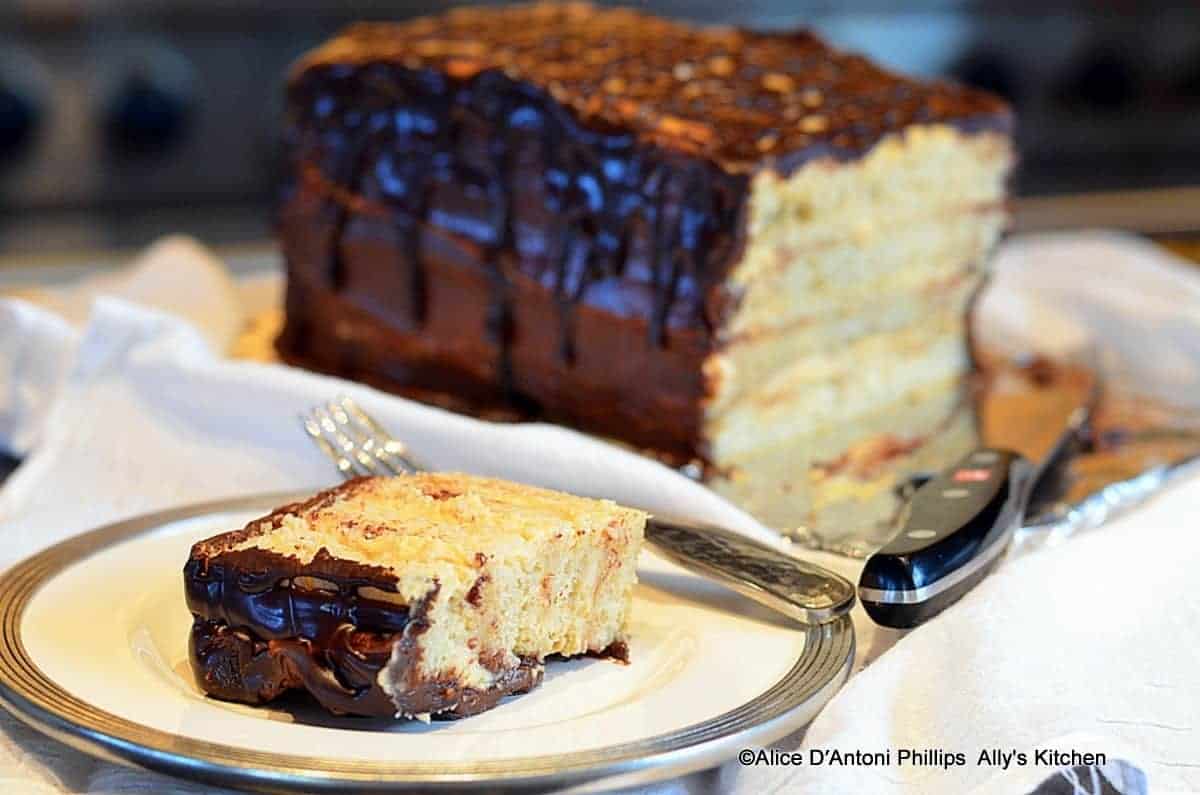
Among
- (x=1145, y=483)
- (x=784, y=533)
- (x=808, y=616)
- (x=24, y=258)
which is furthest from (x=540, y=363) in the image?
(x=24, y=258)

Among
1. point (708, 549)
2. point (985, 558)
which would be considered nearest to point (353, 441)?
point (708, 549)

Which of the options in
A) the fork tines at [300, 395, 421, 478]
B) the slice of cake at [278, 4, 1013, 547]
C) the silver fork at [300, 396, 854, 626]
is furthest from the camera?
the slice of cake at [278, 4, 1013, 547]

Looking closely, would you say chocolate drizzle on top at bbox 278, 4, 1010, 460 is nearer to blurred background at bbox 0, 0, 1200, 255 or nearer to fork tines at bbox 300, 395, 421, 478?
fork tines at bbox 300, 395, 421, 478

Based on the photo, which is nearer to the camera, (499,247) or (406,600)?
(406,600)

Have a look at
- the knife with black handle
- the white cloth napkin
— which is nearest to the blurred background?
the white cloth napkin

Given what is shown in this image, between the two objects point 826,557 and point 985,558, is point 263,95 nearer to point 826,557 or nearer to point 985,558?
point 826,557

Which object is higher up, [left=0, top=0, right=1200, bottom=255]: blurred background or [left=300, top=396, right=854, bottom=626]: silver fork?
[left=300, top=396, right=854, bottom=626]: silver fork
